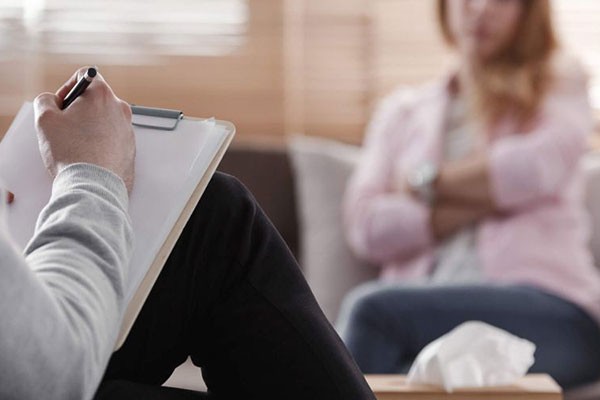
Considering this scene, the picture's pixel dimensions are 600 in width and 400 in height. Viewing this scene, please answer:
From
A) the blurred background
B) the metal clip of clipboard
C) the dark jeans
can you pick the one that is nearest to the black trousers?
the metal clip of clipboard

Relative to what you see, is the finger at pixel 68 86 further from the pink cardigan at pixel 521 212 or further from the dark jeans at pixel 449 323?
the pink cardigan at pixel 521 212

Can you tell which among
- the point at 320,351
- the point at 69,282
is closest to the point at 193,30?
the point at 320,351

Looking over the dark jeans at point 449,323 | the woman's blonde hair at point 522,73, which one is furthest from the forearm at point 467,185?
the dark jeans at point 449,323

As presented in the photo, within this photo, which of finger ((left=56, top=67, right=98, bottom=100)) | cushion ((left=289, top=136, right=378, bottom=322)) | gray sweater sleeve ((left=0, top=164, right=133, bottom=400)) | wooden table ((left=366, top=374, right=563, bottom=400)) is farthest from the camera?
cushion ((left=289, top=136, right=378, bottom=322))

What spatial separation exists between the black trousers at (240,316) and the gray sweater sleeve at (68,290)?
17 cm

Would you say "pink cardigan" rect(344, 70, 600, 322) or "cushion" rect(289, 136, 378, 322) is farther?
"cushion" rect(289, 136, 378, 322)

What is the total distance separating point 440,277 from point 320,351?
1.39m

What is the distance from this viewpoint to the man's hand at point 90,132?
0.88 meters

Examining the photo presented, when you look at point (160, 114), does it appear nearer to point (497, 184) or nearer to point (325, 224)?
point (497, 184)

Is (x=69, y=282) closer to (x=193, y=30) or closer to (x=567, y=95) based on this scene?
(x=567, y=95)

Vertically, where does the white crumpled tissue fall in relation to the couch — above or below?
above

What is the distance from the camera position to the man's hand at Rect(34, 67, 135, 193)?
0.88 m

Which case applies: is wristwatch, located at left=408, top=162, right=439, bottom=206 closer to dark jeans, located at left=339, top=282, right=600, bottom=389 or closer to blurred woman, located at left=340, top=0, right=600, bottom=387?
blurred woman, located at left=340, top=0, right=600, bottom=387

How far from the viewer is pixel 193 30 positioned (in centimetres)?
329
